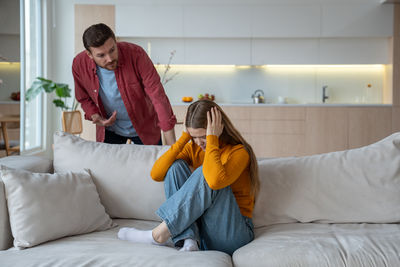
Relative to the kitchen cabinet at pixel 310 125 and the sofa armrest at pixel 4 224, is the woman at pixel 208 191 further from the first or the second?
the kitchen cabinet at pixel 310 125

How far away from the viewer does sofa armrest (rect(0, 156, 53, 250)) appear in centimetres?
195

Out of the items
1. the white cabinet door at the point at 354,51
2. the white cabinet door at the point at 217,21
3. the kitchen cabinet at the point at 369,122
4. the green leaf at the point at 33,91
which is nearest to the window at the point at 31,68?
the green leaf at the point at 33,91

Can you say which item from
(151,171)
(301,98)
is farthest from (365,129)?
(151,171)

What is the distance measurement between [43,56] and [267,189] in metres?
5.11

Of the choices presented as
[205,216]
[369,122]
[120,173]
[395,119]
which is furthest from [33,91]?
[395,119]

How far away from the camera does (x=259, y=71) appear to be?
7000mm

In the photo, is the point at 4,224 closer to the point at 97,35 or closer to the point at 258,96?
the point at 97,35

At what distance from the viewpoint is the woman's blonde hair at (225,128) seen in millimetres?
2139

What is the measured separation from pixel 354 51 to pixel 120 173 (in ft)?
17.3

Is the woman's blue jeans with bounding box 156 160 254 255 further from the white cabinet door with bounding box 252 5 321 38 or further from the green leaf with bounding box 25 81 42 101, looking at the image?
the white cabinet door with bounding box 252 5 321 38

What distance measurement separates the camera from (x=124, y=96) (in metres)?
2.86

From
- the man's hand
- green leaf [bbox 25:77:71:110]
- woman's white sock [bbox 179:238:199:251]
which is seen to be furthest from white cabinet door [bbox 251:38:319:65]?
woman's white sock [bbox 179:238:199:251]

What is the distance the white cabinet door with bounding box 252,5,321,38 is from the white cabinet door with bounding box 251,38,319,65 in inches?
6.8

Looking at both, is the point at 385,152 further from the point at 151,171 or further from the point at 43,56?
the point at 43,56
